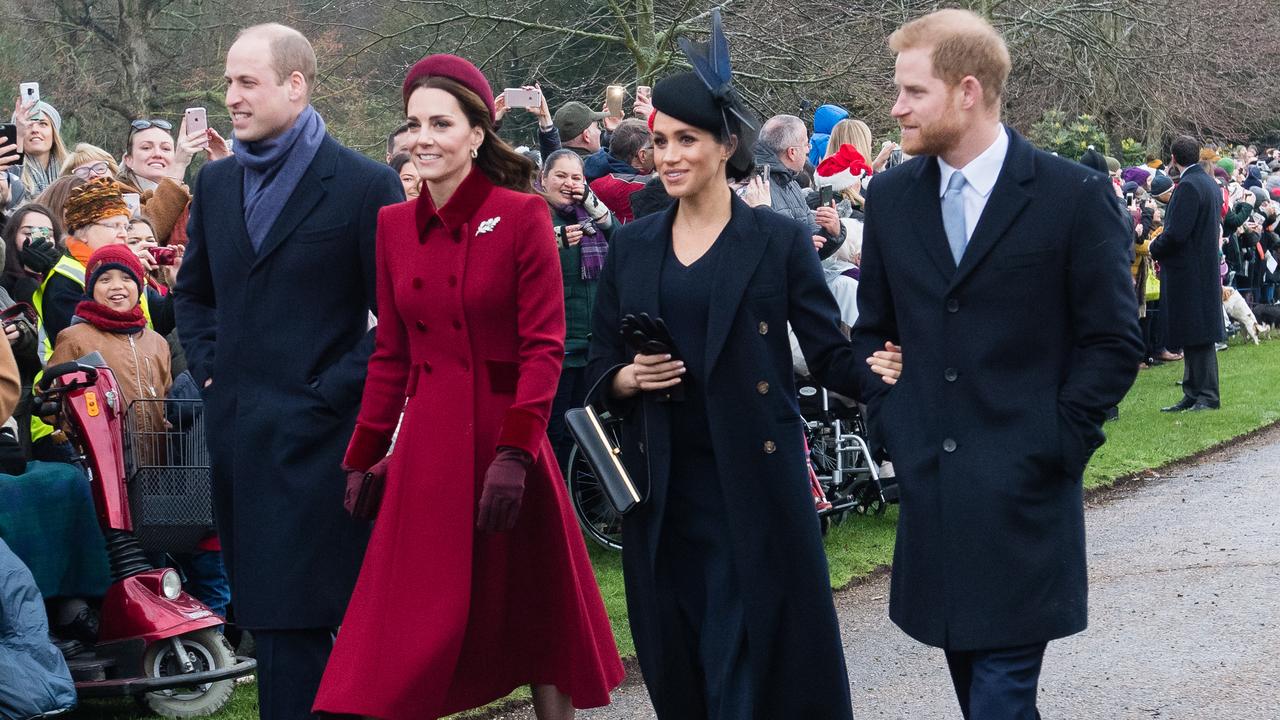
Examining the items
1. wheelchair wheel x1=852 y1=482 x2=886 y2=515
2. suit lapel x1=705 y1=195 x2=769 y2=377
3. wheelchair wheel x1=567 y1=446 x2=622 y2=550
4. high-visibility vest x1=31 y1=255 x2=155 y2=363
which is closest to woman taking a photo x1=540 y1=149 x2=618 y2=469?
wheelchair wheel x1=567 y1=446 x2=622 y2=550

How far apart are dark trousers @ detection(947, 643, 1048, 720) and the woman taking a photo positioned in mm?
4803

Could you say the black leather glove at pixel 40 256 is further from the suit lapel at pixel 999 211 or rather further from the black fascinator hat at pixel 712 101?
the suit lapel at pixel 999 211

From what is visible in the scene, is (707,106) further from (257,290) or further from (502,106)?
(502,106)

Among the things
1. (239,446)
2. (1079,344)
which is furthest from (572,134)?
(1079,344)

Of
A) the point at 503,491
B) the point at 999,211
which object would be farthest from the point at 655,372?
the point at 999,211

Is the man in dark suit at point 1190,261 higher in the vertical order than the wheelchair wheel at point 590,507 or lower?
higher

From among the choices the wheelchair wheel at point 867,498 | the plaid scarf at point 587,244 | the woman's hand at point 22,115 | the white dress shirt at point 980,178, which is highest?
the woman's hand at point 22,115

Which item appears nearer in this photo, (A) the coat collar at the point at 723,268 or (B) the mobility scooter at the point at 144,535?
(A) the coat collar at the point at 723,268

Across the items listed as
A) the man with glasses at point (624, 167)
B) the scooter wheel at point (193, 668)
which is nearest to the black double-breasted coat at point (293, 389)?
the scooter wheel at point (193, 668)

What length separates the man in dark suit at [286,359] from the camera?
463 centimetres

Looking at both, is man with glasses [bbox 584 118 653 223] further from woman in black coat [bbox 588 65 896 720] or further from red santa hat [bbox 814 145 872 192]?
woman in black coat [bbox 588 65 896 720]

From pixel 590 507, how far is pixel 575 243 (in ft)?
4.89

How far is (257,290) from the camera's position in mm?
4691

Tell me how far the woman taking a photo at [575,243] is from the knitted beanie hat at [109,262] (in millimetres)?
2723
